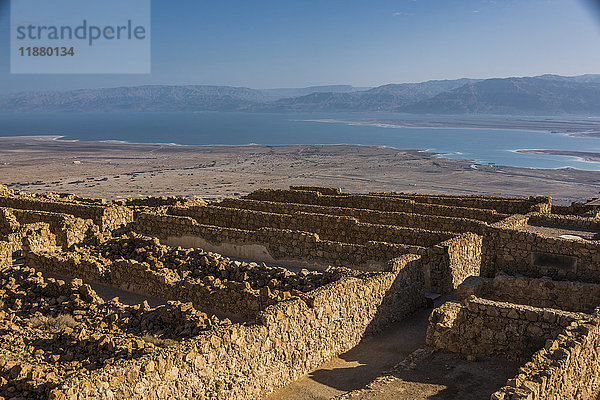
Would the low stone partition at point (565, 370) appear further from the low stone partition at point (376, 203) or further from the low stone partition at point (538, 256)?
the low stone partition at point (376, 203)

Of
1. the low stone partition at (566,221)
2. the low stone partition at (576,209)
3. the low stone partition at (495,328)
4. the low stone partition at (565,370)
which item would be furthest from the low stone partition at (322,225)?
the low stone partition at (565,370)

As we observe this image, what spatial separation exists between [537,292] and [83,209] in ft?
49.3

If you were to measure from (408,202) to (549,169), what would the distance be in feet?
183

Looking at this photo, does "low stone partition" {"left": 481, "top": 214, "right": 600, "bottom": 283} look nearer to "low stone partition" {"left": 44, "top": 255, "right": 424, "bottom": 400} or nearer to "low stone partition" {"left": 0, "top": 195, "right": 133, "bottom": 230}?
"low stone partition" {"left": 44, "top": 255, "right": 424, "bottom": 400}

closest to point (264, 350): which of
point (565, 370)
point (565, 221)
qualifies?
point (565, 370)

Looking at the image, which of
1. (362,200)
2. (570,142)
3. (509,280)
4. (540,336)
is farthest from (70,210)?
(570,142)

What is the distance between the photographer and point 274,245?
1580cm

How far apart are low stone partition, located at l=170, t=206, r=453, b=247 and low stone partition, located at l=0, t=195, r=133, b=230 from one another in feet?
6.05

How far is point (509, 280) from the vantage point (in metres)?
11.0

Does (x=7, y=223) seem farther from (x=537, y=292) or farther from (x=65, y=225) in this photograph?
(x=537, y=292)

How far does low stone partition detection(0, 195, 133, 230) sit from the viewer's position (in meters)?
19.4

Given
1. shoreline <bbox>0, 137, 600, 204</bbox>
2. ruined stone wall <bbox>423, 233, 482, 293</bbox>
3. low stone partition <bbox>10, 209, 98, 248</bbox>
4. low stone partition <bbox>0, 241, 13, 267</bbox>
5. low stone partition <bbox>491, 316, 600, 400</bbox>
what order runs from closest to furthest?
low stone partition <bbox>491, 316, 600, 400</bbox> → ruined stone wall <bbox>423, 233, 482, 293</bbox> → low stone partition <bbox>0, 241, 13, 267</bbox> → low stone partition <bbox>10, 209, 98, 248</bbox> → shoreline <bbox>0, 137, 600, 204</bbox>

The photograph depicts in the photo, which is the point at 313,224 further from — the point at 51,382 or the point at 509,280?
the point at 51,382

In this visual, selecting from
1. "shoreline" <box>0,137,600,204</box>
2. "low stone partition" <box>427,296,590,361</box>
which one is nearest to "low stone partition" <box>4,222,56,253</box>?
"low stone partition" <box>427,296,590,361</box>
